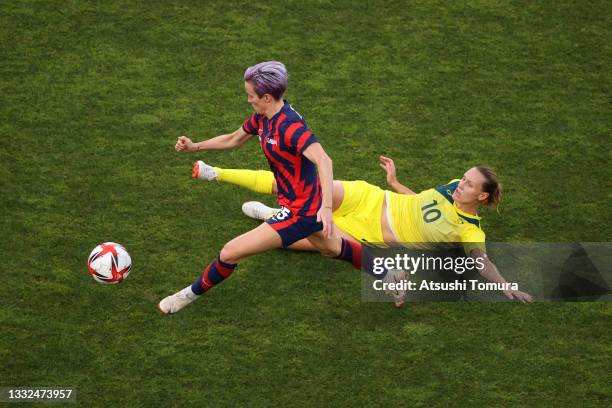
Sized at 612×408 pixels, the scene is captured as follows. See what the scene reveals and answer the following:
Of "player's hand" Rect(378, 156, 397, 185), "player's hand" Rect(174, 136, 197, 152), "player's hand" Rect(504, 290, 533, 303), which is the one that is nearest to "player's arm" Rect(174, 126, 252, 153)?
"player's hand" Rect(174, 136, 197, 152)

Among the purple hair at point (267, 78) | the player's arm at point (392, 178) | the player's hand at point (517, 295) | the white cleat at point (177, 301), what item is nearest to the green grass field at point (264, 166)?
the white cleat at point (177, 301)

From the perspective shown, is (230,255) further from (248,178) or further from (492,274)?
(492,274)

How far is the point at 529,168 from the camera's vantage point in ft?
32.7

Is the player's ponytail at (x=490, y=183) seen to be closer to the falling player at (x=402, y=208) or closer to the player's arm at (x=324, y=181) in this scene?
the falling player at (x=402, y=208)

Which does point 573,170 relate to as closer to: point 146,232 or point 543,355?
point 543,355

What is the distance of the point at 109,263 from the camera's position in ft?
25.5

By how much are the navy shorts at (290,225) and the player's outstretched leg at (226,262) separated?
48 mm

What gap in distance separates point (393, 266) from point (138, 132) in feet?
11.1

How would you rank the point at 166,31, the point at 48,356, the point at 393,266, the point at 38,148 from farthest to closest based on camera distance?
1. the point at 166,31
2. the point at 38,148
3. the point at 393,266
4. the point at 48,356

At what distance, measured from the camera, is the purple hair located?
23.5ft

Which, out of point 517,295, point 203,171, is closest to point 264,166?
point 203,171

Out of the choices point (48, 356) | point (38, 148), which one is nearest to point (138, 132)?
point (38, 148)

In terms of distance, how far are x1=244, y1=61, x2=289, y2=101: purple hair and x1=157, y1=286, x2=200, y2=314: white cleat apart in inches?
69.9

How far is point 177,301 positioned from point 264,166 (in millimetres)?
2473
